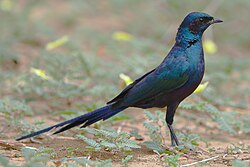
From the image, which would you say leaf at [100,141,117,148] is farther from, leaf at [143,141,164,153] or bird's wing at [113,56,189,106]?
bird's wing at [113,56,189,106]

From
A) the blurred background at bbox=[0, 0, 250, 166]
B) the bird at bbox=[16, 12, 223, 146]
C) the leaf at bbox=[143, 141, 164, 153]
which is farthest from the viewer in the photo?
the blurred background at bbox=[0, 0, 250, 166]

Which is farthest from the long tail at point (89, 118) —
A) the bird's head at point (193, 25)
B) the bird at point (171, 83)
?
the bird's head at point (193, 25)

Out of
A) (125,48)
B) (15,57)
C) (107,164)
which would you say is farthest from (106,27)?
(107,164)

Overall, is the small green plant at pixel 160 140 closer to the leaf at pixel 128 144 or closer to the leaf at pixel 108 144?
the leaf at pixel 128 144

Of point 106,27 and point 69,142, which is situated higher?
point 106,27

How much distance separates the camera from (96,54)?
8.60 metres

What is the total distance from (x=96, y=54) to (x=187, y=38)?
433 centimetres

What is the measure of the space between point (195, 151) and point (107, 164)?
1049 mm

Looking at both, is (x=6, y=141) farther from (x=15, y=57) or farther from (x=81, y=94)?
(x=15, y=57)

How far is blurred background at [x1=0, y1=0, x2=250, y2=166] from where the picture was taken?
558 centimetres

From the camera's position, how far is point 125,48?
873 centimetres

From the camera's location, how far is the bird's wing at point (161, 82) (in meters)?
4.21

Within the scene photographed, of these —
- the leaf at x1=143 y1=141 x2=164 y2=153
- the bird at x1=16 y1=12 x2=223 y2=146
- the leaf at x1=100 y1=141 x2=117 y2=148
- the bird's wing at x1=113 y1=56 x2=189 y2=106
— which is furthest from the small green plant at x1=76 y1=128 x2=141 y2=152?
the bird's wing at x1=113 y1=56 x2=189 y2=106

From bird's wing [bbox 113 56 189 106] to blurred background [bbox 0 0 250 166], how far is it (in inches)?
23.1
